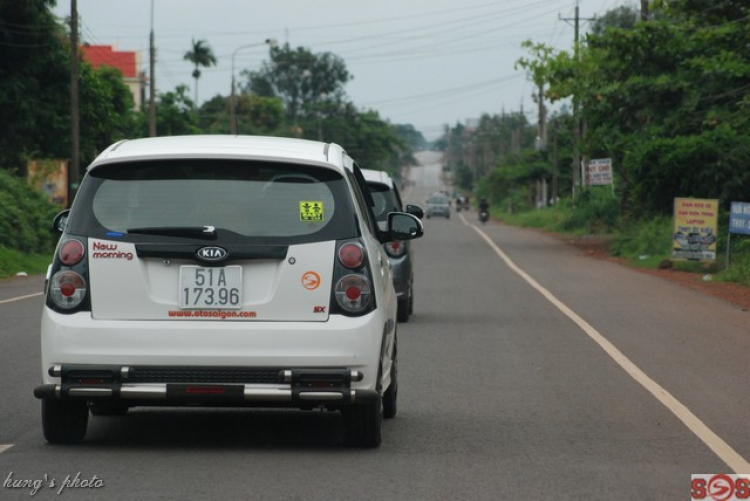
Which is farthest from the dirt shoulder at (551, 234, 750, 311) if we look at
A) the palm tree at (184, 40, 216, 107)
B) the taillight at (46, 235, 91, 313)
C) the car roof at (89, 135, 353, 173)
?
the palm tree at (184, 40, 216, 107)

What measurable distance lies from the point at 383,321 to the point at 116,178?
1649 mm

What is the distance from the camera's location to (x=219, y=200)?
762 centimetres

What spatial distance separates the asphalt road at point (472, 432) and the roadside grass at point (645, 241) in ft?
40.4

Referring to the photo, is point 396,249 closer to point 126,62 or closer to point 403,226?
point 403,226

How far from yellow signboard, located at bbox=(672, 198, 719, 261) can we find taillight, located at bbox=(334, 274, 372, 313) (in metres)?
23.2

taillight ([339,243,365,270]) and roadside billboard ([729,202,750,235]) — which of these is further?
roadside billboard ([729,202,750,235])

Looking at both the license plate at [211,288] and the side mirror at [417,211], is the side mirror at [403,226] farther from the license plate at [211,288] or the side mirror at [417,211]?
the side mirror at [417,211]

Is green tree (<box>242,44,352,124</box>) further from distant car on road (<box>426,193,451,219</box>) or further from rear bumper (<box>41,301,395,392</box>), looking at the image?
rear bumper (<box>41,301,395,392</box>)

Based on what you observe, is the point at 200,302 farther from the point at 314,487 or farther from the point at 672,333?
the point at 672,333

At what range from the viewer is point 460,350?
45.4 feet

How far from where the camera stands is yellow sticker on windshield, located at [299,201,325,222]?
25.0 feet

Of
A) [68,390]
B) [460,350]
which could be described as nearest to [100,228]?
[68,390]

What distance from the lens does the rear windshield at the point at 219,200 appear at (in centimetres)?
756

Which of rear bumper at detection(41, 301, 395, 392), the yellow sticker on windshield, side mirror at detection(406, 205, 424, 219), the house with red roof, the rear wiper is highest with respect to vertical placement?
the house with red roof
